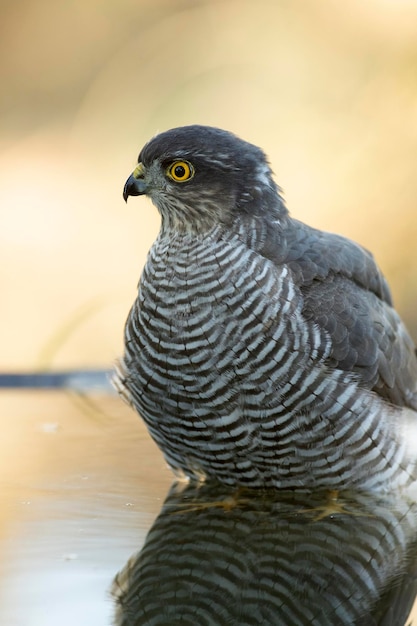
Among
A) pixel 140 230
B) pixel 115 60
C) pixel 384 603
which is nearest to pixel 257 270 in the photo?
pixel 384 603

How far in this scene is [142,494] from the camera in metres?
4.43

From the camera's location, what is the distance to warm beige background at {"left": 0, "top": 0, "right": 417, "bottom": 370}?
27.8 ft

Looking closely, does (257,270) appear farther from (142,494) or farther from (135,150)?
(135,150)

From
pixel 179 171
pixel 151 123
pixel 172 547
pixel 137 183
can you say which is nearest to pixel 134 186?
pixel 137 183

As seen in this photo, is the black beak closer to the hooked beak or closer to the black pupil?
the hooked beak

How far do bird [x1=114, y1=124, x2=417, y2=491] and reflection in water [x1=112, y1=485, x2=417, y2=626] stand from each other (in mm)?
135

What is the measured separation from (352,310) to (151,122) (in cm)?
501

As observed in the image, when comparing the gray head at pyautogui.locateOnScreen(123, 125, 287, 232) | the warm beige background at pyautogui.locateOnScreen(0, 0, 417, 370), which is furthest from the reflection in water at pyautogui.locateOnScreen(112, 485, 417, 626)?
the warm beige background at pyautogui.locateOnScreen(0, 0, 417, 370)

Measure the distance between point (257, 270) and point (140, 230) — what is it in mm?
5064

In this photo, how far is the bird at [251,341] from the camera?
4008 mm

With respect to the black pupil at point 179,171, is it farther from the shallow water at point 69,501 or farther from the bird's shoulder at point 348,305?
the shallow water at point 69,501

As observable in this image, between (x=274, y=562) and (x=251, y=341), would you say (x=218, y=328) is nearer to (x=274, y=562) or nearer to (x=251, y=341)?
(x=251, y=341)

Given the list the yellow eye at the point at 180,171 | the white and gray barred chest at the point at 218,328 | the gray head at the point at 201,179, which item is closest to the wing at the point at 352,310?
the white and gray barred chest at the point at 218,328

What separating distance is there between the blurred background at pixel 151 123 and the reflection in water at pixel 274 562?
375 cm
